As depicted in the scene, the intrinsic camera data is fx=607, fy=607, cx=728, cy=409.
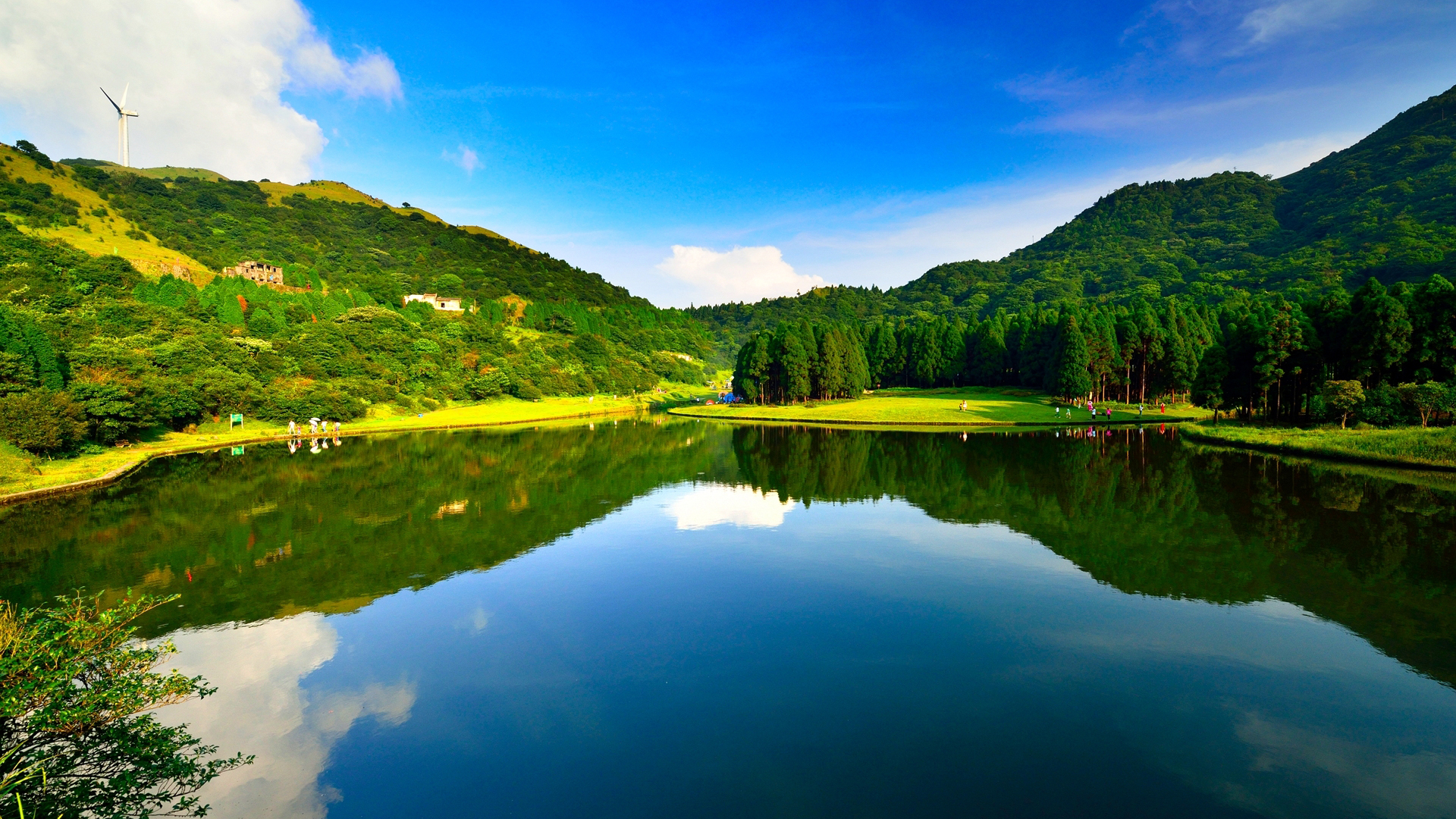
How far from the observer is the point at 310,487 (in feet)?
105

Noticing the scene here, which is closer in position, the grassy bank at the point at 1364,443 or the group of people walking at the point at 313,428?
the grassy bank at the point at 1364,443

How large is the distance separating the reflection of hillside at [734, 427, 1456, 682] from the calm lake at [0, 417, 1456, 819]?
188 millimetres

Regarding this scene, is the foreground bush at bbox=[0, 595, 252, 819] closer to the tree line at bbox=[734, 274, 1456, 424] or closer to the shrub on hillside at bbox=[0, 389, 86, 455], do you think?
the shrub on hillside at bbox=[0, 389, 86, 455]

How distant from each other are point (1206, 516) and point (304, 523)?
116 ft

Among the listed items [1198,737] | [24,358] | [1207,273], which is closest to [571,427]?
[24,358]

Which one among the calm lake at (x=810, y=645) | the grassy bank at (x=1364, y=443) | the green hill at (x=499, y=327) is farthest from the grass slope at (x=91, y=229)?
the grassy bank at (x=1364, y=443)

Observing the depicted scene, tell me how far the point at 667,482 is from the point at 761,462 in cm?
894

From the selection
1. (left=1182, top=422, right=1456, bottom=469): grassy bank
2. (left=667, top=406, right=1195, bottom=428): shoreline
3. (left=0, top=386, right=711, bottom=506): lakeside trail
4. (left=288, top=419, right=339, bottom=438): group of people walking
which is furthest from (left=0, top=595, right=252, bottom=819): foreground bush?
(left=667, top=406, right=1195, bottom=428): shoreline

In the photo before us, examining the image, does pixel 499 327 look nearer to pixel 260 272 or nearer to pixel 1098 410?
pixel 260 272

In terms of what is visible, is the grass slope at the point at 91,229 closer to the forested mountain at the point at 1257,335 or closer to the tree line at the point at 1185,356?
the tree line at the point at 1185,356

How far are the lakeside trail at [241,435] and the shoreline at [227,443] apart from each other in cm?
5

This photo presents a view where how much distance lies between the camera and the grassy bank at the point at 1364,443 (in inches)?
1255

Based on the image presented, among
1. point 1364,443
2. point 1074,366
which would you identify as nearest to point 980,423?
point 1074,366

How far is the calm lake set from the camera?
28.1ft
